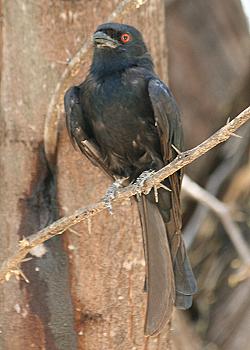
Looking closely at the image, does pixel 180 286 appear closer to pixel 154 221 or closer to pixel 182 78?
pixel 154 221

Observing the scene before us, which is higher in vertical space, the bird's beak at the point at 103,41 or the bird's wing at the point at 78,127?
the bird's beak at the point at 103,41

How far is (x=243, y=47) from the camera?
7223 mm

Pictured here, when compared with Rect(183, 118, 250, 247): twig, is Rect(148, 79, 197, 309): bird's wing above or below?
above

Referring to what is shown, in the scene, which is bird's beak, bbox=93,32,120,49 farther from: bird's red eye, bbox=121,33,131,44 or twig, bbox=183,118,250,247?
twig, bbox=183,118,250,247

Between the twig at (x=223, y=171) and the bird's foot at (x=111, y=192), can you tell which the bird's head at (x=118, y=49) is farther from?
the twig at (x=223, y=171)

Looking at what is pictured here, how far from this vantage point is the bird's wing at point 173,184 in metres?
4.12

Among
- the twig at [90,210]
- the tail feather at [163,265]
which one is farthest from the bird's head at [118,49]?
the twig at [90,210]

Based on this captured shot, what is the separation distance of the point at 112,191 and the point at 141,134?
34cm

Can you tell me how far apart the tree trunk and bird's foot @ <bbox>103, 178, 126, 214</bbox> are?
209 millimetres

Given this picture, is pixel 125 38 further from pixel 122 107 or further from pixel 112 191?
pixel 112 191

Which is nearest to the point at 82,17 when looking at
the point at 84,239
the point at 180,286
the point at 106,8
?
the point at 106,8

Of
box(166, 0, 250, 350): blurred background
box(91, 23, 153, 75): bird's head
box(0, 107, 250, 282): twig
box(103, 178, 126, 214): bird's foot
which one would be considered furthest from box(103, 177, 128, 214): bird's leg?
box(166, 0, 250, 350): blurred background

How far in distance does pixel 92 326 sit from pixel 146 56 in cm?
144

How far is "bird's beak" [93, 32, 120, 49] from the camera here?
431cm
